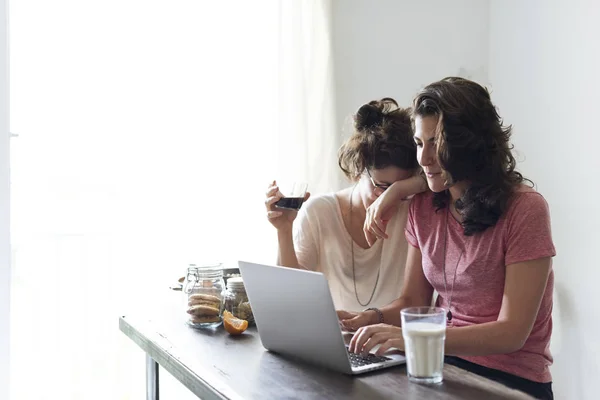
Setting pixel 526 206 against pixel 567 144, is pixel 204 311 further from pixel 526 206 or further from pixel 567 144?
pixel 567 144

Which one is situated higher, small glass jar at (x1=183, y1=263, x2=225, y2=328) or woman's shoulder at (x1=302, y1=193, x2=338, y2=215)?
woman's shoulder at (x1=302, y1=193, x2=338, y2=215)

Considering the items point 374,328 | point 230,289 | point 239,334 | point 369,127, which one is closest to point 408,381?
point 374,328

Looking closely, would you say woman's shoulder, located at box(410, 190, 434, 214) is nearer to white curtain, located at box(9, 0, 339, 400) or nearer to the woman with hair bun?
the woman with hair bun

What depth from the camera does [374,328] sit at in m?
1.24

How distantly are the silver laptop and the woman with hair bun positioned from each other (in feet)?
1.74

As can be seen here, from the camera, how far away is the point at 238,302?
158cm

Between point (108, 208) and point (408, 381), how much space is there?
5.24 feet

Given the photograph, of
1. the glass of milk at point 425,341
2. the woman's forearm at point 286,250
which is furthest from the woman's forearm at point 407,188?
the glass of milk at point 425,341

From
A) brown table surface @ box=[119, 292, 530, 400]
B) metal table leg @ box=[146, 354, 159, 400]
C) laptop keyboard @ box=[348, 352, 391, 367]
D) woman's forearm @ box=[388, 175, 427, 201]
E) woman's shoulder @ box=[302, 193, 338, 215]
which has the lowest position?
metal table leg @ box=[146, 354, 159, 400]

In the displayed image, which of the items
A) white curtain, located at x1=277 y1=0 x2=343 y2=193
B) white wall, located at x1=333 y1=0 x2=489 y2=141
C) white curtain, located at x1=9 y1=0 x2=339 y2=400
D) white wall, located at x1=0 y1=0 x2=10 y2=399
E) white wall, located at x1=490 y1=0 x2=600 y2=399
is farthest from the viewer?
white wall, located at x1=333 y1=0 x2=489 y2=141

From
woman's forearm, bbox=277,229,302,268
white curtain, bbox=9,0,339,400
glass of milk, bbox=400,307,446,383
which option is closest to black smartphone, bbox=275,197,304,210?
woman's forearm, bbox=277,229,302,268

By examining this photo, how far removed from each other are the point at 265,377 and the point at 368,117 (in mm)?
895

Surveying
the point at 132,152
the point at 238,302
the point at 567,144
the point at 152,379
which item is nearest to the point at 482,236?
the point at 238,302

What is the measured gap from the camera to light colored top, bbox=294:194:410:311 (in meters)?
1.85
